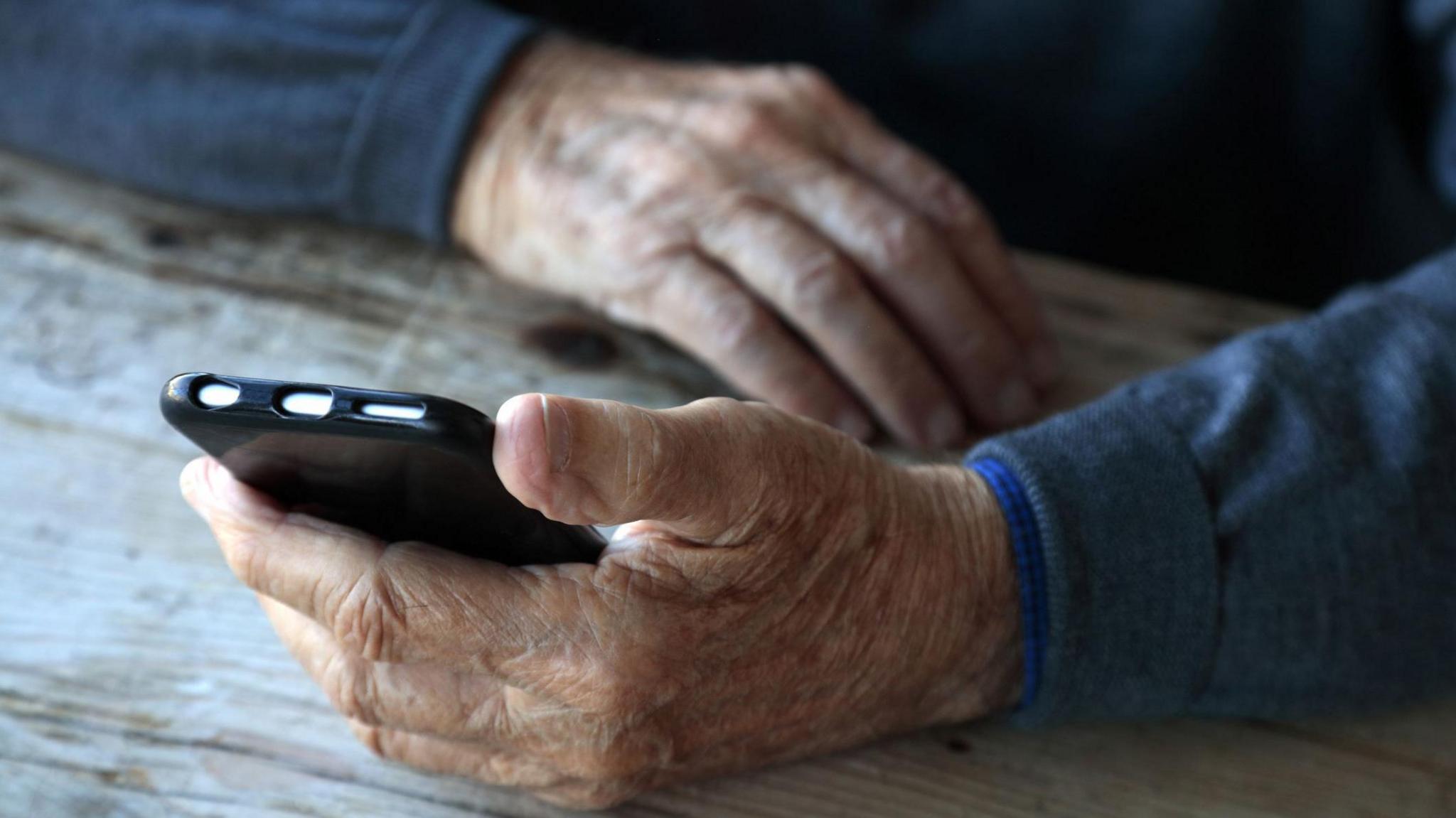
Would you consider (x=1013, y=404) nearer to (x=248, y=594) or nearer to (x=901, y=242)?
(x=901, y=242)

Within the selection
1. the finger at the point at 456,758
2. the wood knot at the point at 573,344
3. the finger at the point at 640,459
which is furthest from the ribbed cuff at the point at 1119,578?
the wood knot at the point at 573,344

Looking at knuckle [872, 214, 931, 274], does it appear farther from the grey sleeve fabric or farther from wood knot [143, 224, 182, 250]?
wood knot [143, 224, 182, 250]

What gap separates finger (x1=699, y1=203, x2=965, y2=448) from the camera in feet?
3.09

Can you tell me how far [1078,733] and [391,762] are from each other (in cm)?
44

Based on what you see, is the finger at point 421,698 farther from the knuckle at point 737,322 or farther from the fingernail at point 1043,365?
the fingernail at point 1043,365

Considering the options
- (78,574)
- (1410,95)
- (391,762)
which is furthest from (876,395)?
(1410,95)

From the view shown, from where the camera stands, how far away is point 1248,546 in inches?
29.0

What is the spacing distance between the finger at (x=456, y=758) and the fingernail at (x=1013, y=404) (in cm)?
49

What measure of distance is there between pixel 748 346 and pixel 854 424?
0.36 ft

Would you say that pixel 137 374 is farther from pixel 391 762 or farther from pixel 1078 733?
pixel 1078 733

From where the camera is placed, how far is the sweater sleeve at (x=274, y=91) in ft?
3.53

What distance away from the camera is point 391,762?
0.71 meters

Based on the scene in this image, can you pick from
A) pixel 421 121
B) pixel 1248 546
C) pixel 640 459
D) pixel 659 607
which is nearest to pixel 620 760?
pixel 659 607

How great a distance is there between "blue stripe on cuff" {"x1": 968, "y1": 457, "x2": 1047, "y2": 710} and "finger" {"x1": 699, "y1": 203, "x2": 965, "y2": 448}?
0.21 m
